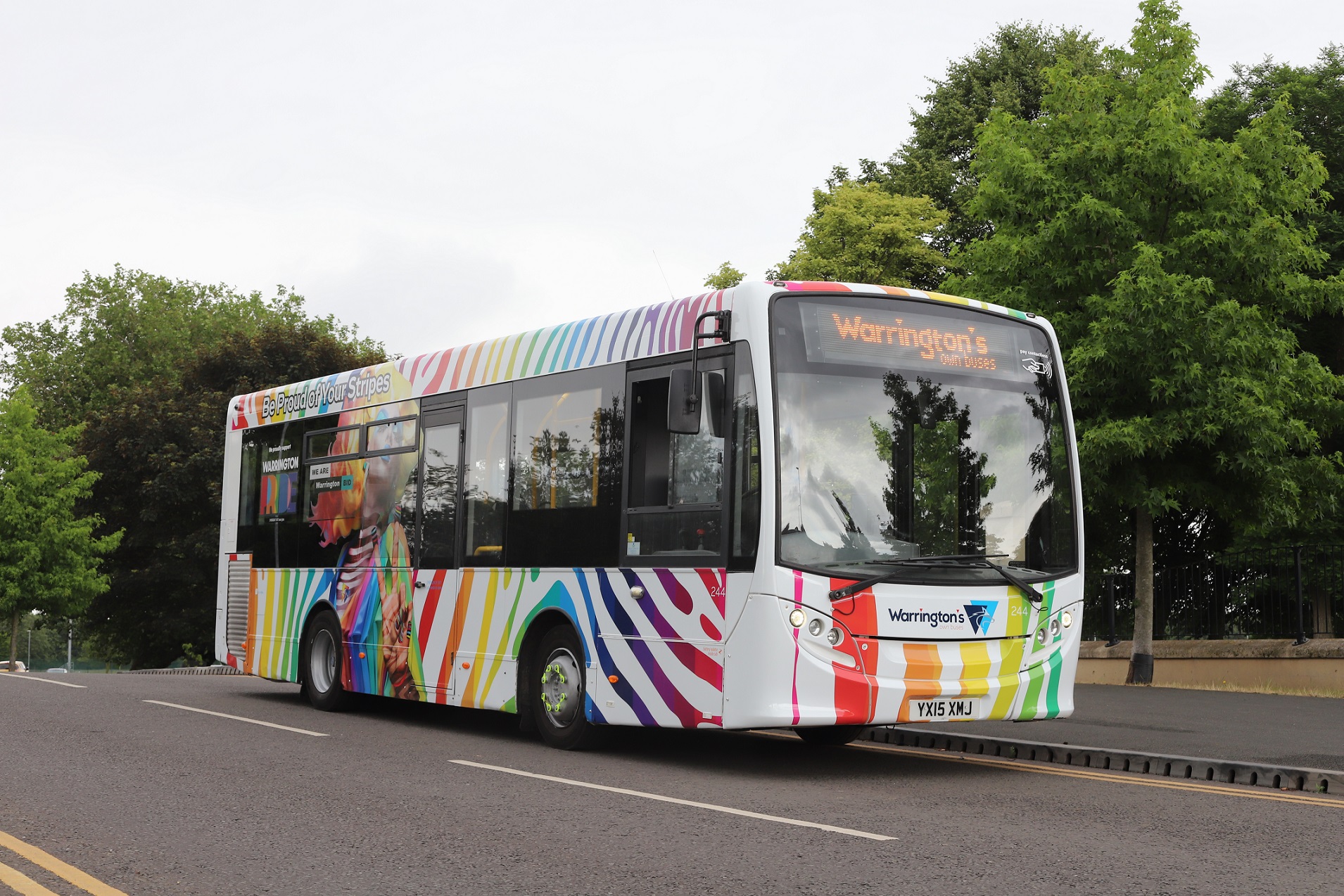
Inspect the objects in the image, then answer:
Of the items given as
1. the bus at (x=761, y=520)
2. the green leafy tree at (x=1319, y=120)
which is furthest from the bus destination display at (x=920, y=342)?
the green leafy tree at (x=1319, y=120)

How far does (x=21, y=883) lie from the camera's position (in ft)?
20.6

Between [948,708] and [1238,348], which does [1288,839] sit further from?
[1238,348]

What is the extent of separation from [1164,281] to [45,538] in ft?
113

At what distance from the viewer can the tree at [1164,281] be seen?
19.4m

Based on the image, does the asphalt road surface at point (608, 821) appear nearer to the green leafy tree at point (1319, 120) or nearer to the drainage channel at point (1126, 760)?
the drainage channel at point (1126, 760)

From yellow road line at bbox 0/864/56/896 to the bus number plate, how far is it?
569 centimetres

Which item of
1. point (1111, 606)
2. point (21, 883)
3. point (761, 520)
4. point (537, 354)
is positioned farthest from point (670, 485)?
point (1111, 606)

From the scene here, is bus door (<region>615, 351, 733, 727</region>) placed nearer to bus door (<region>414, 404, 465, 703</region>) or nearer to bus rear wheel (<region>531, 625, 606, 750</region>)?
bus rear wheel (<region>531, 625, 606, 750</region>)

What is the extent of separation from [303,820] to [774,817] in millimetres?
2590

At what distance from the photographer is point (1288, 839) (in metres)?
7.75

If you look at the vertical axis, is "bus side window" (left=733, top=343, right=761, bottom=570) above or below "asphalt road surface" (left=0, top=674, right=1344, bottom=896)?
→ above

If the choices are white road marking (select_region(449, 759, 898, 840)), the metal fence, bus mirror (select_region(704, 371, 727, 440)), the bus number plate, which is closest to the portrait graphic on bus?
white road marking (select_region(449, 759, 898, 840))

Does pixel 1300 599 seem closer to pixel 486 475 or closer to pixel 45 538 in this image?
pixel 486 475

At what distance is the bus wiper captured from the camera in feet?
32.5
